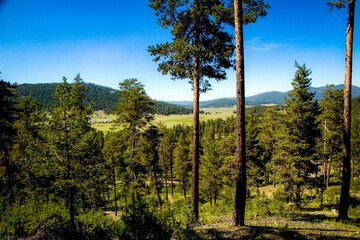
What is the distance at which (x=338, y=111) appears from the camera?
75.5ft

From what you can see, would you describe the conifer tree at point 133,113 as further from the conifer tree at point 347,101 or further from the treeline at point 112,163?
the conifer tree at point 347,101

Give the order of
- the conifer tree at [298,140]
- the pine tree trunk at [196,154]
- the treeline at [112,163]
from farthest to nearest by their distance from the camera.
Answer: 1. the conifer tree at [298,140]
2. the pine tree trunk at [196,154]
3. the treeline at [112,163]

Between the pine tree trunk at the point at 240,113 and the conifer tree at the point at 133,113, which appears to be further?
the conifer tree at the point at 133,113

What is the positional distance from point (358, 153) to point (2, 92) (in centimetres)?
4998

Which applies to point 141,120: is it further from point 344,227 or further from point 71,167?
point 344,227

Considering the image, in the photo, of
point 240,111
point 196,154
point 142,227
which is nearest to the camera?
point 142,227

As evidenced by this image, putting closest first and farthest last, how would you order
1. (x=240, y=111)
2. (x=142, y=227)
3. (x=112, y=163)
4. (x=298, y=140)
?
(x=142, y=227) → (x=240, y=111) → (x=112, y=163) → (x=298, y=140)

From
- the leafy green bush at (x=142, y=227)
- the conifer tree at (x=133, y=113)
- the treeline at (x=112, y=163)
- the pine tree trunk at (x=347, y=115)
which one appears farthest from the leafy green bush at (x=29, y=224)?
the pine tree trunk at (x=347, y=115)

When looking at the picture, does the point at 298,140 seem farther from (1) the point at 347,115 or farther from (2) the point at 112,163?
(2) the point at 112,163

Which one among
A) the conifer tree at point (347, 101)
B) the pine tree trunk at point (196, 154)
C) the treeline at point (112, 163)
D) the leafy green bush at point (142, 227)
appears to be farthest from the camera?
the pine tree trunk at point (196, 154)

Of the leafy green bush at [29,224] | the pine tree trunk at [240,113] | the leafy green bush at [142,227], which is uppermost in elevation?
the pine tree trunk at [240,113]

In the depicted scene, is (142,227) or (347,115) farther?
(347,115)

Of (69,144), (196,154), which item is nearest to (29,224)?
(69,144)

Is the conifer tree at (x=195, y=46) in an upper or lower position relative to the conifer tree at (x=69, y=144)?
upper
